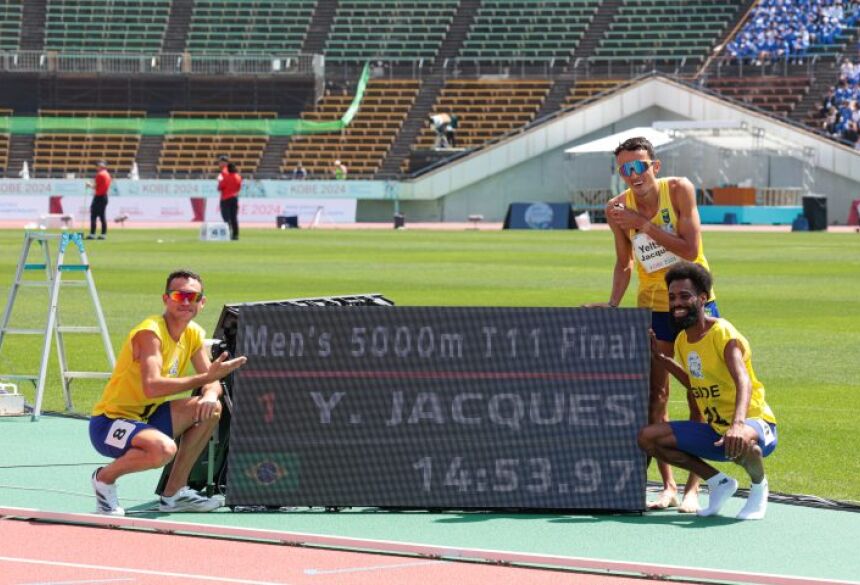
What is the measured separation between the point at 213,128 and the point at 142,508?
6078 centimetres

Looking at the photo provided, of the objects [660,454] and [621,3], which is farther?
[621,3]

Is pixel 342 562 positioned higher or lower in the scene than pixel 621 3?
lower

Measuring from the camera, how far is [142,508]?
9.12 metres

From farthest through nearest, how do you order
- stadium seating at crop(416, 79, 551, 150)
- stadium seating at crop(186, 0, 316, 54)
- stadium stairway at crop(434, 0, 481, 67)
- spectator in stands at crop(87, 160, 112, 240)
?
stadium seating at crop(186, 0, 316, 54) → stadium stairway at crop(434, 0, 481, 67) → stadium seating at crop(416, 79, 551, 150) → spectator in stands at crop(87, 160, 112, 240)

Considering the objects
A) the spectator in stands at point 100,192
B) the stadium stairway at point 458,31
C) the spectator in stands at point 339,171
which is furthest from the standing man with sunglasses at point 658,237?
the stadium stairway at point 458,31

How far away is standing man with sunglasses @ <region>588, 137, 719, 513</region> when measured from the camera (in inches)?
363

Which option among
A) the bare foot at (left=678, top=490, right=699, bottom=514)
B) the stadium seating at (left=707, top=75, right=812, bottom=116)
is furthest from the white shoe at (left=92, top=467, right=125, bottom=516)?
the stadium seating at (left=707, top=75, right=812, bottom=116)

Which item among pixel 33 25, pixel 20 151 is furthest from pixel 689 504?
pixel 33 25

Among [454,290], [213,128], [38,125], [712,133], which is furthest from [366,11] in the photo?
[454,290]

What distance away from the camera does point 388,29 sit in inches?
2908

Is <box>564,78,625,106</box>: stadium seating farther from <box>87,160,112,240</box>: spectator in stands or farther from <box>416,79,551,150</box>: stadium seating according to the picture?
<box>87,160,112,240</box>: spectator in stands

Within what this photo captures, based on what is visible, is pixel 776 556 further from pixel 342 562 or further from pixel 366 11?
pixel 366 11

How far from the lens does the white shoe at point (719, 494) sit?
884cm

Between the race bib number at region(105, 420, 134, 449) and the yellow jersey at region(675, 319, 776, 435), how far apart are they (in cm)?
288
